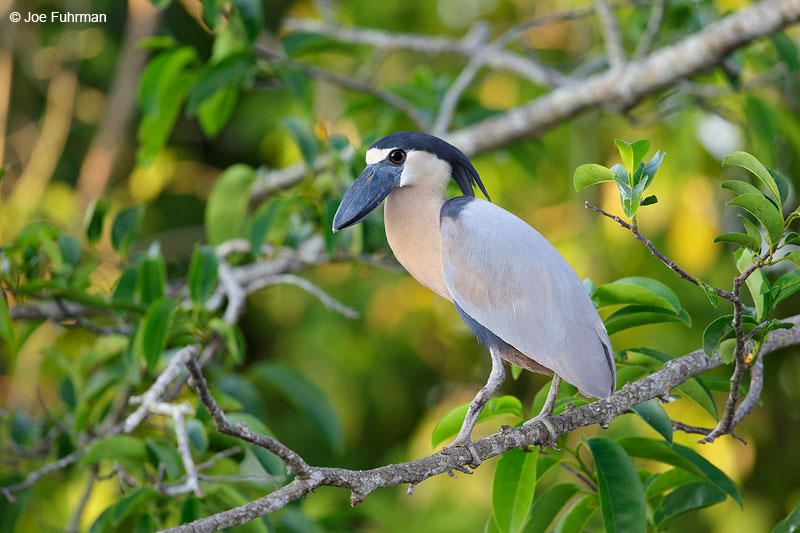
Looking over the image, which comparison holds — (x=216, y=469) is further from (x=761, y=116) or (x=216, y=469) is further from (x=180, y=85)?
(x=761, y=116)

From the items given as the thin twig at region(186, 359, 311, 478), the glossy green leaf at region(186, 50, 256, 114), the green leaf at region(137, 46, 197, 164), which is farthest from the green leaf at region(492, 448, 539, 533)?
the green leaf at region(137, 46, 197, 164)

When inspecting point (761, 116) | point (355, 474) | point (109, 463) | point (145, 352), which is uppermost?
point (761, 116)

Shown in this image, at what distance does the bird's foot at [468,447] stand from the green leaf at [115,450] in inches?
41.0

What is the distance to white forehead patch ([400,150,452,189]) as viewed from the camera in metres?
1.73

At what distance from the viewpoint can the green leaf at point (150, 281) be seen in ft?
8.16

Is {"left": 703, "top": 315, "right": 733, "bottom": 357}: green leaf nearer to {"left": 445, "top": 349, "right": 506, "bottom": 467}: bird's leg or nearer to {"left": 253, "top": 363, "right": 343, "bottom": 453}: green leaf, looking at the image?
{"left": 445, "top": 349, "right": 506, "bottom": 467}: bird's leg

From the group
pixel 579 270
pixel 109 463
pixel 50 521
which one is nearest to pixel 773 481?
pixel 579 270

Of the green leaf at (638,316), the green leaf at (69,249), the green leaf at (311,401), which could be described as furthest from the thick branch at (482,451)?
the green leaf at (69,249)

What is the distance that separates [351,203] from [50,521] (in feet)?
9.75

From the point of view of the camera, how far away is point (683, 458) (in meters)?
1.81

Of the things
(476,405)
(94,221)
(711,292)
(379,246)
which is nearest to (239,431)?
(476,405)

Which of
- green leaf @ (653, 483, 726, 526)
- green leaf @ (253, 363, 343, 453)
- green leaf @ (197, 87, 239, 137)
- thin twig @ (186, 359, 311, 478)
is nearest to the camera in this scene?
thin twig @ (186, 359, 311, 478)

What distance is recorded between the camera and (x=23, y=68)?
6305 mm

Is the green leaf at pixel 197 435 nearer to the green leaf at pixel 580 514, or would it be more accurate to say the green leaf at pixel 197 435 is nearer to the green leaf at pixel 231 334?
the green leaf at pixel 231 334
